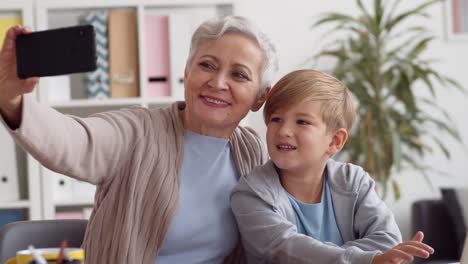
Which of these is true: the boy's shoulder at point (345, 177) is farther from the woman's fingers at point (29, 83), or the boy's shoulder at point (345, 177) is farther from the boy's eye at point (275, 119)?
the woman's fingers at point (29, 83)

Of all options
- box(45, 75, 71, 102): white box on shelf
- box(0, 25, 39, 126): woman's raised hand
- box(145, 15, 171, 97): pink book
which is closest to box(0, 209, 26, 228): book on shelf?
box(45, 75, 71, 102): white box on shelf

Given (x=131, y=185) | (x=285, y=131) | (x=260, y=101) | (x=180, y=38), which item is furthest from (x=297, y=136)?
(x=180, y=38)

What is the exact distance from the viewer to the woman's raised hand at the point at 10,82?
1.13m

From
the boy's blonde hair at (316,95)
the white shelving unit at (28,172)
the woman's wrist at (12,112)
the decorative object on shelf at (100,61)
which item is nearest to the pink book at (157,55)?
the decorative object on shelf at (100,61)

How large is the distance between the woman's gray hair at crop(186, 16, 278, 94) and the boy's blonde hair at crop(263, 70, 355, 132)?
0.55 ft

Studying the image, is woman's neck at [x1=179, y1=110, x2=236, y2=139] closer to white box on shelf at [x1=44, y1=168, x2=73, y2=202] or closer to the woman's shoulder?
the woman's shoulder

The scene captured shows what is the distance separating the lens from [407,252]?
48.0 inches

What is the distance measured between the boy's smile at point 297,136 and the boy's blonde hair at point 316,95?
0.04ft

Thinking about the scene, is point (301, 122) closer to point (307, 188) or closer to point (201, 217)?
point (307, 188)

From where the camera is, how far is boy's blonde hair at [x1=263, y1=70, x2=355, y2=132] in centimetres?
153

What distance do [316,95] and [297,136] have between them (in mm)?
92

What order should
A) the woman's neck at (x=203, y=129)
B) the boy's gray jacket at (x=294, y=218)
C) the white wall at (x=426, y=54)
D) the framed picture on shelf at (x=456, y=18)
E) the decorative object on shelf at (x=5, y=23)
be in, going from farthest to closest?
the framed picture on shelf at (x=456, y=18)
the white wall at (x=426, y=54)
the decorative object on shelf at (x=5, y=23)
the woman's neck at (x=203, y=129)
the boy's gray jacket at (x=294, y=218)

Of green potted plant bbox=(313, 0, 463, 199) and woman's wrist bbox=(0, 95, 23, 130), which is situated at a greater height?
woman's wrist bbox=(0, 95, 23, 130)

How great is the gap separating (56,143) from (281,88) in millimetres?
476
